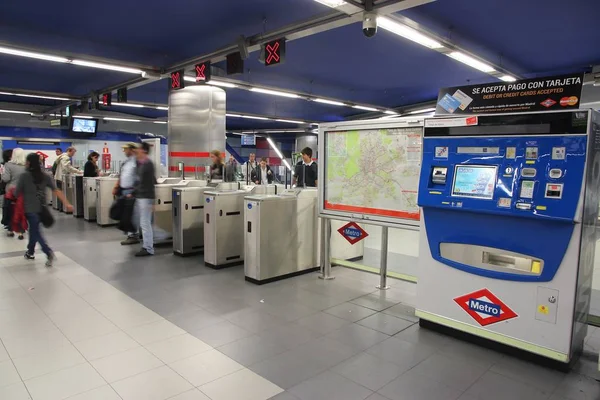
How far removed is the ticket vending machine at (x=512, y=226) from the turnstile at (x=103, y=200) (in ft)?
23.1

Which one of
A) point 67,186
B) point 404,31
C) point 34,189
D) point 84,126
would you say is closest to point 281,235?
point 34,189

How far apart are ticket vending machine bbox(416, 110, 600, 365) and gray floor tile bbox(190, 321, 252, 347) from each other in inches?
59.0

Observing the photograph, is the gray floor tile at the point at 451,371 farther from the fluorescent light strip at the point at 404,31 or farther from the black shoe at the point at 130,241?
the black shoe at the point at 130,241

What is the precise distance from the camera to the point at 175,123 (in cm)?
866

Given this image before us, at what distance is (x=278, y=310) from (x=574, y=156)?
2.65 m

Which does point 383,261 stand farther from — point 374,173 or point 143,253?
point 143,253

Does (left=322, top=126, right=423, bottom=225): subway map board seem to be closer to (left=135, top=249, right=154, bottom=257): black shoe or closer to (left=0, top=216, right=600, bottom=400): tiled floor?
(left=0, top=216, right=600, bottom=400): tiled floor

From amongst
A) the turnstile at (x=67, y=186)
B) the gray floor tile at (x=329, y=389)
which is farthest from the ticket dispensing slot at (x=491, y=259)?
the turnstile at (x=67, y=186)

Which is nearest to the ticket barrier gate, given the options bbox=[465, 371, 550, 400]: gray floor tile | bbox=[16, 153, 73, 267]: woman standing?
bbox=[16, 153, 73, 267]: woman standing

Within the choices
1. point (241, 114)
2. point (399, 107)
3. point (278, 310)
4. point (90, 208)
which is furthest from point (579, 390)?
point (241, 114)

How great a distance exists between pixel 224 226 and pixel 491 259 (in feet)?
10.8

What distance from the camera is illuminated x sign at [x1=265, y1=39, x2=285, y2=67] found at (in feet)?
19.3

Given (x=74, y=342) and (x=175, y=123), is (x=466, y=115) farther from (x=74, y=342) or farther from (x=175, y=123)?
(x=175, y=123)

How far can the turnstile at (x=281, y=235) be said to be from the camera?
14.9ft
